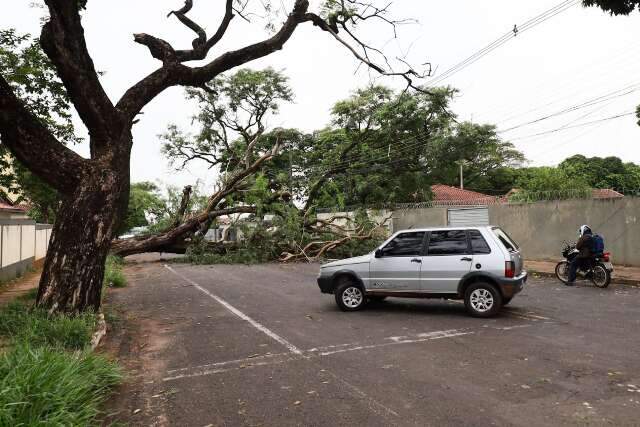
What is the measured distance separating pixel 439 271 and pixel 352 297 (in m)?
1.81

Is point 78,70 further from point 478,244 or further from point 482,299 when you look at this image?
point 482,299

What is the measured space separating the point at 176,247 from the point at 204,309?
13.7 meters

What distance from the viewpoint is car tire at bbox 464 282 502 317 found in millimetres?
8328

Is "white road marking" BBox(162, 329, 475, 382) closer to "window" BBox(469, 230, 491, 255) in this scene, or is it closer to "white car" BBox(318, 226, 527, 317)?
"white car" BBox(318, 226, 527, 317)

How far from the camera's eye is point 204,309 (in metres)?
10.2

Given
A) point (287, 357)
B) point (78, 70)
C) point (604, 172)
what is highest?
point (604, 172)

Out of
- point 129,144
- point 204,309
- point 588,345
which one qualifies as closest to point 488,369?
point 588,345

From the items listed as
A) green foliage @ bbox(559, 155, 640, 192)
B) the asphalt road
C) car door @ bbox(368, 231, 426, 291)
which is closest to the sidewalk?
the asphalt road

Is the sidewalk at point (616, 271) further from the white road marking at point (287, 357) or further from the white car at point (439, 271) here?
the white road marking at point (287, 357)

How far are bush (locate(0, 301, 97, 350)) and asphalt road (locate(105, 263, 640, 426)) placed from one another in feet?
1.76

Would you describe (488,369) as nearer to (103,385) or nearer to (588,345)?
(588,345)

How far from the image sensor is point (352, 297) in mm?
9484

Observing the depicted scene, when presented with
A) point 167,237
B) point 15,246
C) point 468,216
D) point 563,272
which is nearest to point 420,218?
point 468,216

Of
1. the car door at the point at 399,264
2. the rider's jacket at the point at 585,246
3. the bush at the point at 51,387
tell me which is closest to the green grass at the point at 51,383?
the bush at the point at 51,387
